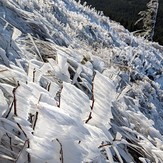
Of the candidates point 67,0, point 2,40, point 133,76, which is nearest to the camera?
point 2,40

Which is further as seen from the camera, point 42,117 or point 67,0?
point 67,0

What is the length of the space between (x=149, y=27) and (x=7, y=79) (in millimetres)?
31402

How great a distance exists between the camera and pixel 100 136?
149cm

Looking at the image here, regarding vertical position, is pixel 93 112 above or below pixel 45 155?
above

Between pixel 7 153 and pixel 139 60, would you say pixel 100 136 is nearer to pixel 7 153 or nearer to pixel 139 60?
pixel 7 153

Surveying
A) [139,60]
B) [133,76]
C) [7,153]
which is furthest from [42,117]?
[139,60]

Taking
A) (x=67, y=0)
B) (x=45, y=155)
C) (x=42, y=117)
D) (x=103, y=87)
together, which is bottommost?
(x=45, y=155)

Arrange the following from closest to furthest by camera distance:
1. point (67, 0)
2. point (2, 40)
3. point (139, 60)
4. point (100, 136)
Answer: point (100, 136) → point (2, 40) → point (139, 60) → point (67, 0)

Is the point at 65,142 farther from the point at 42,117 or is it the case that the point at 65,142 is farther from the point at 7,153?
the point at 7,153

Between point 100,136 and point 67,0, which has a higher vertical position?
point 67,0

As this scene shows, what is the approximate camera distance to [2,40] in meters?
2.60

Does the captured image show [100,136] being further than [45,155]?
Yes

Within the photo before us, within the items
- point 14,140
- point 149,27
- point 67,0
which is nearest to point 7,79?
point 14,140

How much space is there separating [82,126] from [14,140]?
0.32 meters
